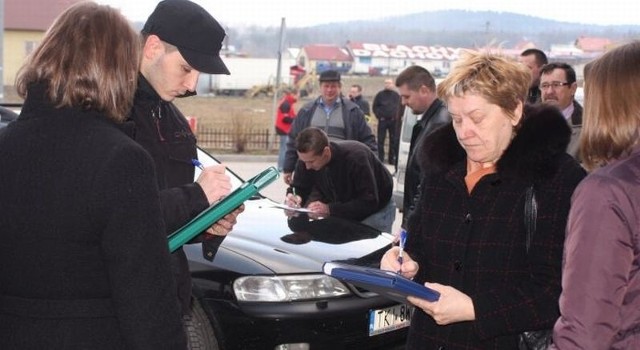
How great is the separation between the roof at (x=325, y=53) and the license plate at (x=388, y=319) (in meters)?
113

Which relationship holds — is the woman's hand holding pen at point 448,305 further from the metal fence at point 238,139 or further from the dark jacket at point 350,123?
the metal fence at point 238,139

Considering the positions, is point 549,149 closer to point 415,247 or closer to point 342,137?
point 415,247

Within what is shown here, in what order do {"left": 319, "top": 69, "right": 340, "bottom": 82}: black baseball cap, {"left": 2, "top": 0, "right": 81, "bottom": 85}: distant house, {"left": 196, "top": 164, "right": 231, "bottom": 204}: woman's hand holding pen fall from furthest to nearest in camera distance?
{"left": 2, "top": 0, "right": 81, "bottom": 85}: distant house
{"left": 319, "top": 69, "right": 340, "bottom": 82}: black baseball cap
{"left": 196, "top": 164, "right": 231, "bottom": 204}: woman's hand holding pen

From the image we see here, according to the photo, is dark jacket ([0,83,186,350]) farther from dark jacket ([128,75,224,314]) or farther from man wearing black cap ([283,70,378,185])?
man wearing black cap ([283,70,378,185])

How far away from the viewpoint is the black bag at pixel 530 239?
2.41m

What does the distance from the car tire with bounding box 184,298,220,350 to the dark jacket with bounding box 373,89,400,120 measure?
1296cm

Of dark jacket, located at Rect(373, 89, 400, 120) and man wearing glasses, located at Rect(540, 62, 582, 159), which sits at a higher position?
man wearing glasses, located at Rect(540, 62, 582, 159)

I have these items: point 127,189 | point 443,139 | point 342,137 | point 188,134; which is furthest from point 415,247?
point 342,137

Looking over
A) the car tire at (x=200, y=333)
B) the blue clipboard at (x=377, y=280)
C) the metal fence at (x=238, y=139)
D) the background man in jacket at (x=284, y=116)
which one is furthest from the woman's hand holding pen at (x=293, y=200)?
the metal fence at (x=238, y=139)

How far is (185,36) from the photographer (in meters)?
2.80

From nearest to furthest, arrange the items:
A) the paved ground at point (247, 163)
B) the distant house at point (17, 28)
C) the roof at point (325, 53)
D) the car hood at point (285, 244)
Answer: the car hood at point (285, 244) → the paved ground at point (247, 163) → the distant house at point (17, 28) → the roof at point (325, 53)

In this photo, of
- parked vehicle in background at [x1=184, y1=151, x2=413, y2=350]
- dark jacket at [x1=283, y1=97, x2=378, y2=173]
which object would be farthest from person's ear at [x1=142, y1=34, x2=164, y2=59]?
dark jacket at [x1=283, y1=97, x2=378, y2=173]

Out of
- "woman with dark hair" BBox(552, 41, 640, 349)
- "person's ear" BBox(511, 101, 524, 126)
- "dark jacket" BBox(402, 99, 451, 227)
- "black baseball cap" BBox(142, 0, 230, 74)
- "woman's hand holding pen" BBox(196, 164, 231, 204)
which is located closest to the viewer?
"woman with dark hair" BBox(552, 41, 640, 349)

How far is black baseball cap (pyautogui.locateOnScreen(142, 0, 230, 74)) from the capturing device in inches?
110
